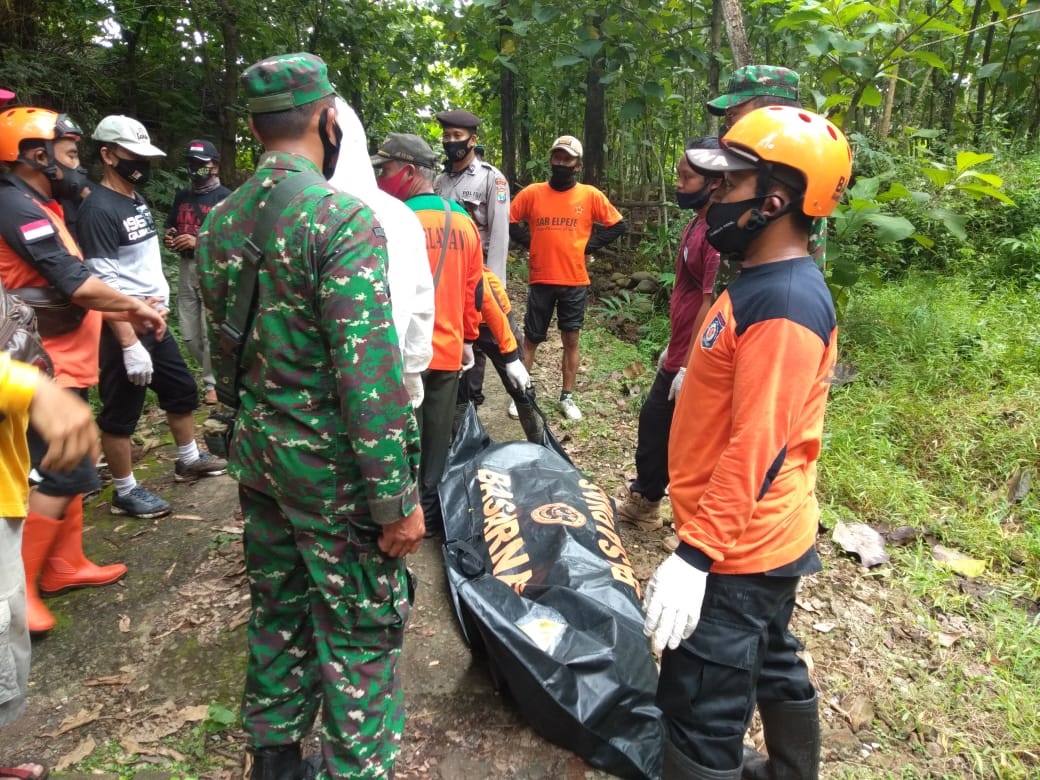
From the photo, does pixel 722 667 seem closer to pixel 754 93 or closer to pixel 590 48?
pixel 754 93

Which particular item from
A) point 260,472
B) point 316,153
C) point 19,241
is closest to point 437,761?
point 260,472

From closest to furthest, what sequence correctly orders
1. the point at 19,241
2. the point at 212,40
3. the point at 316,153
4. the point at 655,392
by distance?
the point at 316,153, the point at 19,241, the point at 655,392, the point at 212,40

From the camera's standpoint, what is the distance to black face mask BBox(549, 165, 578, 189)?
5196mm

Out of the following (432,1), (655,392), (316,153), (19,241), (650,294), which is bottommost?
(650,294)

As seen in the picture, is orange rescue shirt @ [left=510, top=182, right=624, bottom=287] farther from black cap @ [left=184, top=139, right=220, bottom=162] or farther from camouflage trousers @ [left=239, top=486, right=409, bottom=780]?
camouflage trousers @ [left=239, top=486, right=409, bottom=780]

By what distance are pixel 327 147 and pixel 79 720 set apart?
7.21 feet

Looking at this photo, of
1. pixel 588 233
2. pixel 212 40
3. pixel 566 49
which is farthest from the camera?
pixel 212 40

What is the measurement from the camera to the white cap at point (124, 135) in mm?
3502

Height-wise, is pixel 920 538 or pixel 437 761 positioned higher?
pixel 437 761

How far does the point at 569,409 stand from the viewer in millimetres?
5246

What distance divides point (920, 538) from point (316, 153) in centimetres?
360

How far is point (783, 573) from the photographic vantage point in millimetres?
1703

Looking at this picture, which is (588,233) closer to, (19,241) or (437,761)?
(19,241)

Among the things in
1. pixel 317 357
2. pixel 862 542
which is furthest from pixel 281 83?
pixel 862 542
